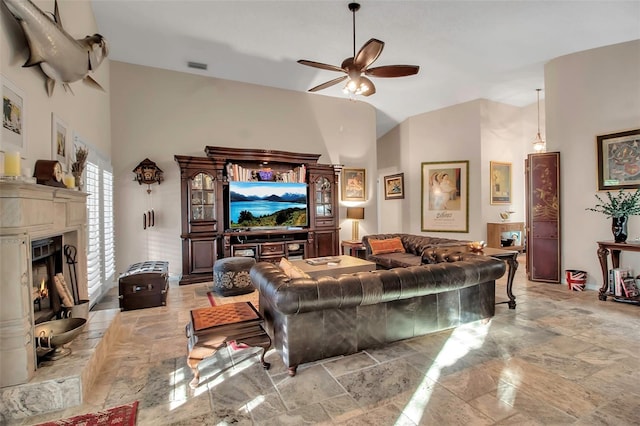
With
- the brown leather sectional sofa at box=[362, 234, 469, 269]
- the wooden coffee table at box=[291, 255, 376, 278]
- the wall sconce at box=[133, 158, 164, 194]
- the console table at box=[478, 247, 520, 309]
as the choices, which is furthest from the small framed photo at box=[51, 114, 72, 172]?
the console table at box=[478, 247, 520, 309]

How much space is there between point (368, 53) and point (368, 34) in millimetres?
1512

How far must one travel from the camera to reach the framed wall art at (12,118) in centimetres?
217

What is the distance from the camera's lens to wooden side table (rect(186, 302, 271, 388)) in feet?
7.62

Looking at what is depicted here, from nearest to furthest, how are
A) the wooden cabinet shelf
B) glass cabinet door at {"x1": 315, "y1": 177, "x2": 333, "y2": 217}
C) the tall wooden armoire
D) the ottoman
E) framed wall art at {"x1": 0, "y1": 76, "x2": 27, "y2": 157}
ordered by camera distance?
1. framed wall art at {"x1": 0, "y1": 76, "x2": 27, "y2": 157}
2. the ottoman
3. the tall wooden armoire
4. glass cabinet door at {"x1": 315, "y1": 177, "x2": 333, "y2": 217}
5. the wooden cabinet shelf

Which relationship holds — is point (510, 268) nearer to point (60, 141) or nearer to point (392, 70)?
point (392, 70)

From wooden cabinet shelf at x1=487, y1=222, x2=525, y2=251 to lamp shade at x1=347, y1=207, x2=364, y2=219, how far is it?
2.94m

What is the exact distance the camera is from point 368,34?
446 centimetres

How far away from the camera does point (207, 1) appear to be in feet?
12.7

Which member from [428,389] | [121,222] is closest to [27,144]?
[121,222]

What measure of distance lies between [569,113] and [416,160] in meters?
3.23

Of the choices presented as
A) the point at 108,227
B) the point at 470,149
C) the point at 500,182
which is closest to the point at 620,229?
the point at 500,182

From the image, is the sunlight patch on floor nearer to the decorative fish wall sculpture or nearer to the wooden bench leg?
the wooden bench leg

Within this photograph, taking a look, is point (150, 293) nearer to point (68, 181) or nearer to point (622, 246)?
point (68, 181)

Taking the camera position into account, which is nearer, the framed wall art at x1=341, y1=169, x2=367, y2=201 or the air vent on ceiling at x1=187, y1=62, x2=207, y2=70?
the air vent on ceiling at x1=187, y1=62, x2=207, y2=70
